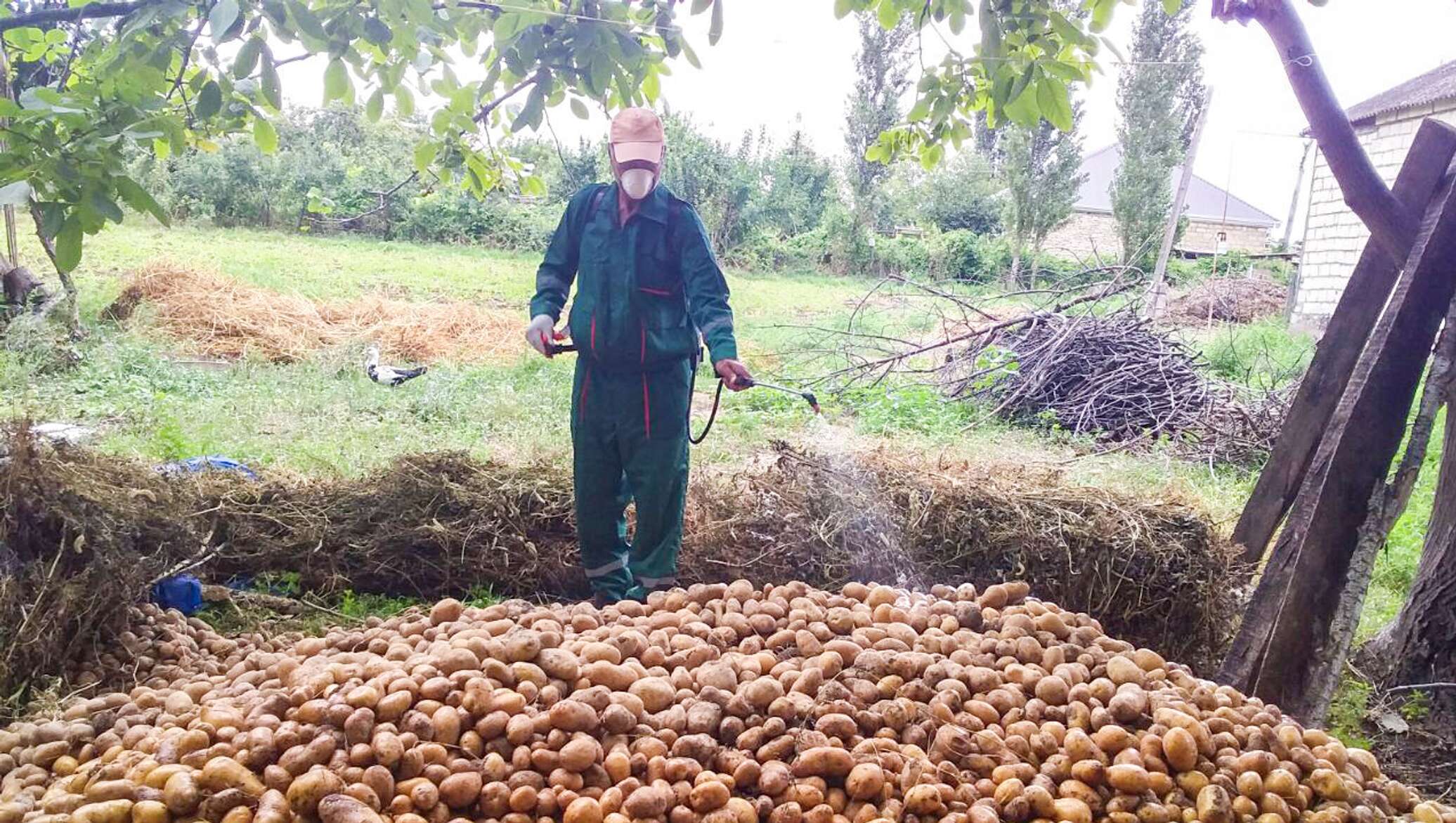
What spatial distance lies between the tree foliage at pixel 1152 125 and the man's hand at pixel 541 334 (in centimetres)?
993

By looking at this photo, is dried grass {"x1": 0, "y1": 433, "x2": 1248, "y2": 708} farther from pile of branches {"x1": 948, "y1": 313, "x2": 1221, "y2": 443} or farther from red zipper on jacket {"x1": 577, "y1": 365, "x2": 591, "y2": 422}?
pile of branches {"x1": 948, "y1": 313, "x2": 1221, "y2": 443}

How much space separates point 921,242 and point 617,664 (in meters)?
11.1

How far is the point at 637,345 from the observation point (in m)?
2.84

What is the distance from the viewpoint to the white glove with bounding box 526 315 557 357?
2842 mm

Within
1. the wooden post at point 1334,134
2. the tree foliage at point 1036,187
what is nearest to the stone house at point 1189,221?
the tree foliage at point 1036,187

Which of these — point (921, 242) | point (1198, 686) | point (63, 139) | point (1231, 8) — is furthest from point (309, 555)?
point (921, 242)

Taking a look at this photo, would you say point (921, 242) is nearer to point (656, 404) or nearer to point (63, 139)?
point (656, 404)

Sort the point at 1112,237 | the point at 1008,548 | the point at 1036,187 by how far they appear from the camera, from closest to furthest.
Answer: the point at 1008,548
the point at 1036,187
the point at 1112,237

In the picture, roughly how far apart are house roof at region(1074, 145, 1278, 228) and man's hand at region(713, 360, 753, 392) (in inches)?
496

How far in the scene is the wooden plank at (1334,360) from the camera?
2.60m

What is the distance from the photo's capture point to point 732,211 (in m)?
9.35

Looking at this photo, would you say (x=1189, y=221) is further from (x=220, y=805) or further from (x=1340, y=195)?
(x=220, y=805)

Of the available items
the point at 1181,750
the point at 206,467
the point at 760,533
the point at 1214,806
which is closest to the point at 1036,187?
the point at 760,533

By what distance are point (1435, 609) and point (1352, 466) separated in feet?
2.96
